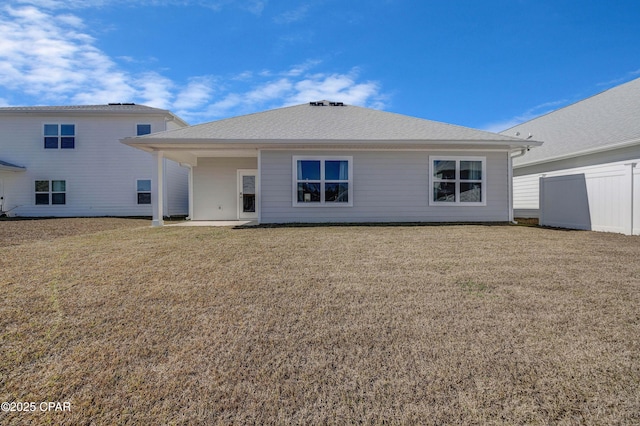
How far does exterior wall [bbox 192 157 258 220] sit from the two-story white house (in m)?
4.03

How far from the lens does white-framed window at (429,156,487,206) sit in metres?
11.3

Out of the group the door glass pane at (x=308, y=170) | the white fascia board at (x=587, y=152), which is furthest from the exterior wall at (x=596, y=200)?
the door glass pane at (x=308, y=170)

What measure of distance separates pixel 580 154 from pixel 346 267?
11.8 m

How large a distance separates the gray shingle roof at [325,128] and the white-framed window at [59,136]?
9.48 metres

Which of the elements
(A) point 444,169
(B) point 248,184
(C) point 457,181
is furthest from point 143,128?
(C) point 457,181

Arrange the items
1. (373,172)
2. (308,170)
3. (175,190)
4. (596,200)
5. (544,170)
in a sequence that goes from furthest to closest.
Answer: (175,190), (544,170), (373,172), (308,170), (596,200)

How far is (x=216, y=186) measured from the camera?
13.7 meters

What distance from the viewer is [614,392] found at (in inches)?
91.1

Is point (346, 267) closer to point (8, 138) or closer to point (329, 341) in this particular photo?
point (329, 341)

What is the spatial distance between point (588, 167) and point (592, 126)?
2.57 meters

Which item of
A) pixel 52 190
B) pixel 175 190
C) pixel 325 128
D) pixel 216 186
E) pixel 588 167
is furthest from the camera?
pixel 175 190

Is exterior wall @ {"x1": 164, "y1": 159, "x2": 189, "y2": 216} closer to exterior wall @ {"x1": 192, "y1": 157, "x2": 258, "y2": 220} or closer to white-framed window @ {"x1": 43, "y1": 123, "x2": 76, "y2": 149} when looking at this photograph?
exterior wall @ {"x1": 192, "y1": 157, "x2": 258, "y2": 220}

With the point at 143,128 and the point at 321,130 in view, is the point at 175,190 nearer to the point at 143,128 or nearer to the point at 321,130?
the point at 143,128

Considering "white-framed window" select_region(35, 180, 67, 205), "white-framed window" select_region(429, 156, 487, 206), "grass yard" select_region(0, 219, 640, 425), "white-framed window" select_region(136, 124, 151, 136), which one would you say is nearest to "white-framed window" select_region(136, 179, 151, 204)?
"white-framed window" select_region(136, 124, 151, 136)
